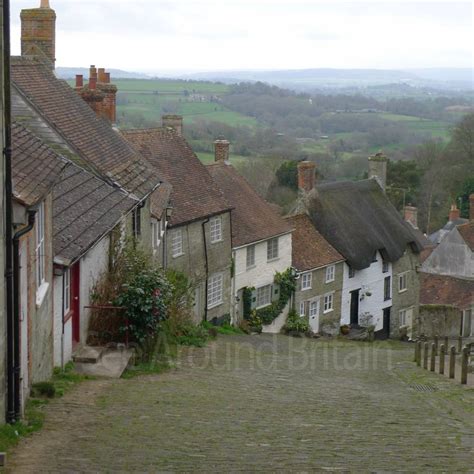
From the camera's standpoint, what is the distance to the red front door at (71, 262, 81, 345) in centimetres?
1541

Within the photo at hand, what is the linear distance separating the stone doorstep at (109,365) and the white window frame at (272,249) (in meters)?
17.1

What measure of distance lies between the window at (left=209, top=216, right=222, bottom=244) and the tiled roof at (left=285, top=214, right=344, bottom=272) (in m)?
5.70

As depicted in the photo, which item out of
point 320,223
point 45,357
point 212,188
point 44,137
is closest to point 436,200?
point 320,223

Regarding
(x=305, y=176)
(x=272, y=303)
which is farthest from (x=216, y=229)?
(x=305, y=176)

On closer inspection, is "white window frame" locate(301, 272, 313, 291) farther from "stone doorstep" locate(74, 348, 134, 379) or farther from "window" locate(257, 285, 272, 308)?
"stone doorstep" locate(74, 348, 134, 379)

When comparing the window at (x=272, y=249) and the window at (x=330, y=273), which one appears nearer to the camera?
the window at (x=272, y=249)

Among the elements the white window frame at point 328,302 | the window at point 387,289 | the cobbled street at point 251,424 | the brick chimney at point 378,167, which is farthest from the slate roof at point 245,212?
the cobbled street at point 251,424

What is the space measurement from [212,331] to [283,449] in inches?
597

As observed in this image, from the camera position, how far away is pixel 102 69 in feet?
90.3

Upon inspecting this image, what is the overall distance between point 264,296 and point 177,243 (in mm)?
6653

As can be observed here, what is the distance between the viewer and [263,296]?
107 feet

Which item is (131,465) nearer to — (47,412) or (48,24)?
(47,412)

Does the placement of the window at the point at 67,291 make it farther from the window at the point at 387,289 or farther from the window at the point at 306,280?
the window at the point at 387,289

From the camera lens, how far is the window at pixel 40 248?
11875 millimetres
